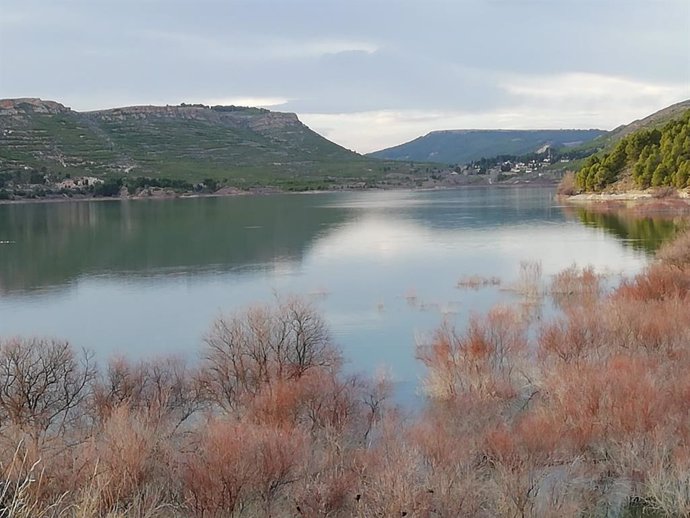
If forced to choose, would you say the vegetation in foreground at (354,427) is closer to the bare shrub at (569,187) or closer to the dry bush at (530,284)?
the dry bush at (530,284)

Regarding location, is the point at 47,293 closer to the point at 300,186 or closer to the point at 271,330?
the point at 271,330

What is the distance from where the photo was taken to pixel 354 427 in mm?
11547

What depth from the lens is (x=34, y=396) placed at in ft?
41.8

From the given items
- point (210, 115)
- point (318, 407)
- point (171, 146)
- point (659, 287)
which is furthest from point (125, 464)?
point (210, 115)

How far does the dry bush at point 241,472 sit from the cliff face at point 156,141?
104m

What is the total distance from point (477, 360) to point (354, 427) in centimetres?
400

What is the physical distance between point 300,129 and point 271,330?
177045 mm

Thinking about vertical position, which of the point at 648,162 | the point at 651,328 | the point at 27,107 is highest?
the point at 27,107

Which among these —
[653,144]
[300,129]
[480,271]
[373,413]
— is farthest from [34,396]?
[300,129]

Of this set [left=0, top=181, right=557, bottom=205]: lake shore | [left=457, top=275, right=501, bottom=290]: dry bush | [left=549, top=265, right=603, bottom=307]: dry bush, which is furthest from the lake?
[left=0, top=181, right=557, bottom=205]: lake shore

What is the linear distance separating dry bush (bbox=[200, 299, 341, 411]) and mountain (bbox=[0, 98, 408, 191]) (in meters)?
95.6

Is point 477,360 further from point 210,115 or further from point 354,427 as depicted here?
point 210,115

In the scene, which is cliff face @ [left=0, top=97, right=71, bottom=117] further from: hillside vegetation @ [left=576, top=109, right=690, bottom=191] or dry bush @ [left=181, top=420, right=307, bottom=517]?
dry bush @ [left=181, top=420, right=307, bottom=517]

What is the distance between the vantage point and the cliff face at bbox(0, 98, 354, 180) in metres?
118
